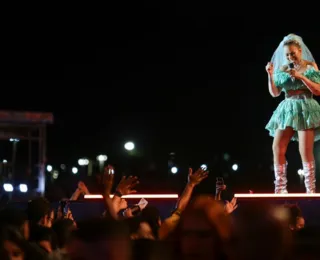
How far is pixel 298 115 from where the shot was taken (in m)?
8.86

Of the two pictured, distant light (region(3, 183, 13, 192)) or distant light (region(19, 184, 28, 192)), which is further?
distant light (region(19, 184, 28, 192))

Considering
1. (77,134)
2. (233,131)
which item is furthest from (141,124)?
(233,131)

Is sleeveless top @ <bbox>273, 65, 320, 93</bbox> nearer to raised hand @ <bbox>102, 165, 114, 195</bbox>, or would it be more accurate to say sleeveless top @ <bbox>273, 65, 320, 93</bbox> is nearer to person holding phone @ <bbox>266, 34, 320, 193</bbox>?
person holding phone @ <bbox>266, 34, 320, 193</bbox>

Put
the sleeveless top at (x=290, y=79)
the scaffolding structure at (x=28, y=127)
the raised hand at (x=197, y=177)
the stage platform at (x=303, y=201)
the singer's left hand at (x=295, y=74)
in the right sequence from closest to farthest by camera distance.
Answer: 1. the raised hand at (x=197, y=177)
2. the stage platform at (x=303, y=201)
3. the singer's left hand at (x=295, y=74)
4. the sleeveless top at (x=290, y=79)
5. the scaffolding structure at (x=28, y=127)

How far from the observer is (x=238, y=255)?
270 centimetres

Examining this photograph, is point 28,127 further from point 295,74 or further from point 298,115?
point 295,74

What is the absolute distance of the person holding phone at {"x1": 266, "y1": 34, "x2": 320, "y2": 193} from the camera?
29.0 feet

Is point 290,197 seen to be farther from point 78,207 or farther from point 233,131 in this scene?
point 233,131

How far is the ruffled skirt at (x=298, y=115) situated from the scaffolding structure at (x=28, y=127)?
8575mm

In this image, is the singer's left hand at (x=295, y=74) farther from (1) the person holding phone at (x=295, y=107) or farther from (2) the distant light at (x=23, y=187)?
(2) the distant light at (x=23, y=187)

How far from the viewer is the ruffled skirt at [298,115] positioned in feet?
29.0

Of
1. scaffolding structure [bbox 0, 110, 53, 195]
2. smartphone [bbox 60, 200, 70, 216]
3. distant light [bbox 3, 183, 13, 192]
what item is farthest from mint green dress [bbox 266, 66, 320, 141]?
distant light [bbox 3, 183, 13, 192]

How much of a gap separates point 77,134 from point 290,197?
44.5 m

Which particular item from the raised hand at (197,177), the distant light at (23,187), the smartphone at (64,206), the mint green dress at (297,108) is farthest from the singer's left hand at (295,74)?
the distant light at (23,187)
